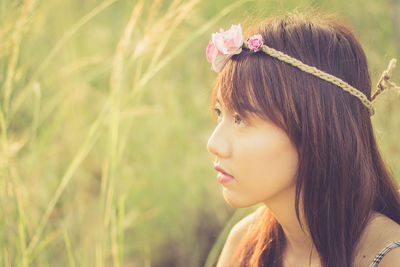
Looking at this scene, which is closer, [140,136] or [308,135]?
[308,135]

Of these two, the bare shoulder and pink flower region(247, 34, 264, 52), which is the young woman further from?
the bare shoulder

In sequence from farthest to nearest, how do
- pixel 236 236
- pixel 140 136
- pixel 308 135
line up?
pixel 140 136 < pixel 236 236 < pixel 308 135

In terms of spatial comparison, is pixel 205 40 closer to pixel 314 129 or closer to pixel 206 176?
pixel 206 176

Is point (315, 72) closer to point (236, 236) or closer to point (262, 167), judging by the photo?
point (262, 167)

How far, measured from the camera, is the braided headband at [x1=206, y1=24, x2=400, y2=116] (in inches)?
47.4

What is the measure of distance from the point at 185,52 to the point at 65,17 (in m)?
0.82

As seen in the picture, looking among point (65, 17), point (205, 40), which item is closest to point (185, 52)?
point (205, 40)

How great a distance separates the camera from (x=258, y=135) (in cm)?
121

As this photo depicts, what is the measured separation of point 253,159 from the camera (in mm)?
1209

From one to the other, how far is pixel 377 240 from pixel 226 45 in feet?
2.08

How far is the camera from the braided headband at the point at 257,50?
120cm

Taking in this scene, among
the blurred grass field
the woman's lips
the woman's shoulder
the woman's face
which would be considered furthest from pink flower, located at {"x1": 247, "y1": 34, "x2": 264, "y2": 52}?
the blurred grass field

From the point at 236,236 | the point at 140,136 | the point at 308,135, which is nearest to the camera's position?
the point at 308,135

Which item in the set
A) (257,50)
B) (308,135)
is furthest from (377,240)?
(257,50)
